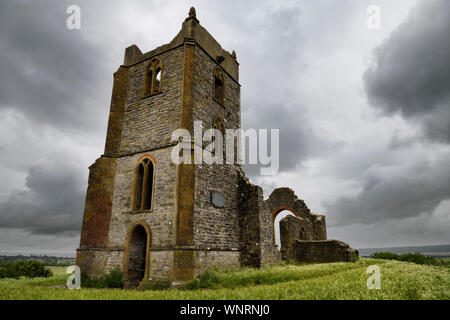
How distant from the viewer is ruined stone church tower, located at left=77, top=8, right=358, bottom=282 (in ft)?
34.9

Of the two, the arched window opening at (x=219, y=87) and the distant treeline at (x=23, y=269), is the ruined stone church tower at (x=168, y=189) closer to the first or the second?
the arched window opening at (x=219, y=87)

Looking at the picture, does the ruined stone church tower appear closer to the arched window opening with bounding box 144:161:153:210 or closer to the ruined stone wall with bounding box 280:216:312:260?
the arched window opening with bounding box 144:161:153:210

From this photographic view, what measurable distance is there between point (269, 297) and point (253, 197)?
308 inches

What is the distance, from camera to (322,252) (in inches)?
659

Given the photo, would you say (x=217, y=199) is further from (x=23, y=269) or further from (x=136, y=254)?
(x=23, y=269)

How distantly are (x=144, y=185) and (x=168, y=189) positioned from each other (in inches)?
61.1

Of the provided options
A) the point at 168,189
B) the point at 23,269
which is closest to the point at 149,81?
the point at 168,189

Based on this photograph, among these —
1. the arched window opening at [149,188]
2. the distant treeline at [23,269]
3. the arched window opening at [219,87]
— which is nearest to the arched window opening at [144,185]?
the arched window opening at [149,188]

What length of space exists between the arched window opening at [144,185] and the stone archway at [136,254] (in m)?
0.98

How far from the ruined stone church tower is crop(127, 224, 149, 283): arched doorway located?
0.14 ft

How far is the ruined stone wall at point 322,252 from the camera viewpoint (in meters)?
15.7

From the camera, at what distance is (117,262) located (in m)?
11.4

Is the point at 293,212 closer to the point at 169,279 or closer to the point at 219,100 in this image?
the point at 219,100
